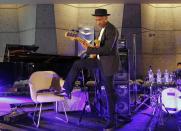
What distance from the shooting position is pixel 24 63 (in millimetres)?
7957

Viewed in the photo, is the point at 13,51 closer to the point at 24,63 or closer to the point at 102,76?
the point at 24,63

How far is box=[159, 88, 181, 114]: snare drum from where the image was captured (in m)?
6.46

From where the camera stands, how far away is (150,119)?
638 centimetres

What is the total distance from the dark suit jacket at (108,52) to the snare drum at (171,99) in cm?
173

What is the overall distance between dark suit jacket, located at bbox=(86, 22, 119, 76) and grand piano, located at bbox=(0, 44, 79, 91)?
2918 millimetres

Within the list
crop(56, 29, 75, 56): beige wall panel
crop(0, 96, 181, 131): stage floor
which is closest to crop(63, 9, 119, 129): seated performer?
crop(0, 96, 181, 131): stage floor

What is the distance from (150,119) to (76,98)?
164 centimetres

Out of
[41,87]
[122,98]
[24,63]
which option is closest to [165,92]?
[122,98]

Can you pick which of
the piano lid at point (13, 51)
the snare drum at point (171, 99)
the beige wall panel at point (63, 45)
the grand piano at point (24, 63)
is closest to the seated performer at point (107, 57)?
the snare drum at point (171, 99)

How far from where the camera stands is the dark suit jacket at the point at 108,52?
5116mm

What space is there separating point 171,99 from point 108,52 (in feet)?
6.76

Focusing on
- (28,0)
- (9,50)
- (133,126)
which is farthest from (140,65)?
(133,126)

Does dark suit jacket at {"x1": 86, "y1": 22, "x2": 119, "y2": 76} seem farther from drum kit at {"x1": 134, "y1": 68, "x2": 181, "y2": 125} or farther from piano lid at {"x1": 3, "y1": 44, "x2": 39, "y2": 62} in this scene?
piano lid at {"x1": 3, "y1": 44, "x2": 39, "y2": 62}

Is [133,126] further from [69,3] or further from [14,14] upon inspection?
[14,14]
